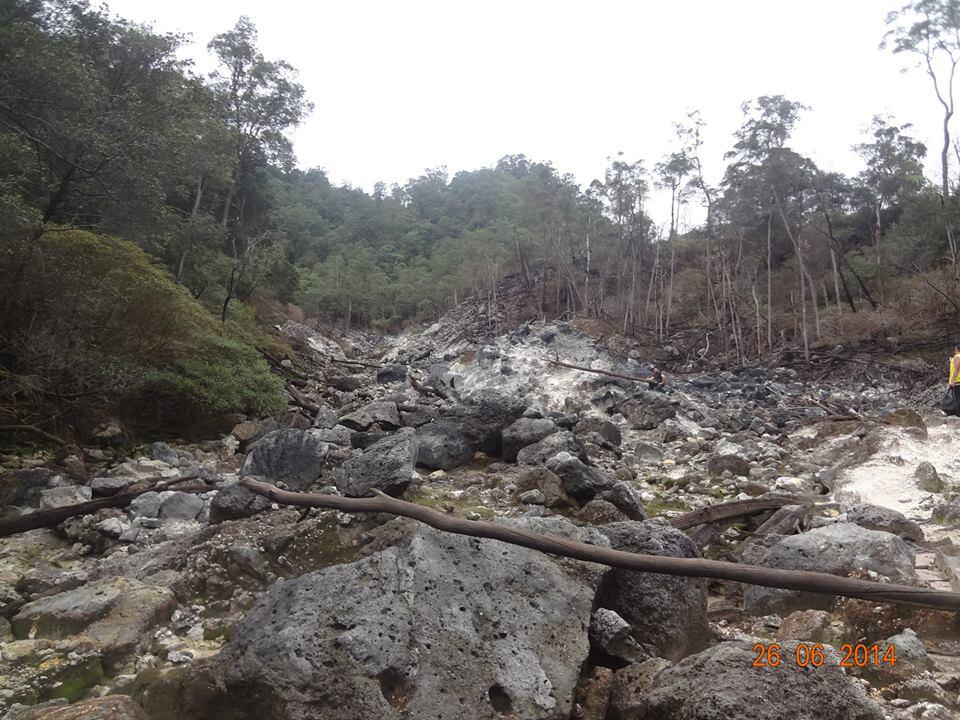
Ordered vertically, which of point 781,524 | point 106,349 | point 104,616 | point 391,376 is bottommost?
point 781,524

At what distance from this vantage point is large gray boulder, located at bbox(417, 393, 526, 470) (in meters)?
8.36

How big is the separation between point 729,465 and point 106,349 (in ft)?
29.4

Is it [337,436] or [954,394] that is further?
[954,394]

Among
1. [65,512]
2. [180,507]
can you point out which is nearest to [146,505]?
[180,507]

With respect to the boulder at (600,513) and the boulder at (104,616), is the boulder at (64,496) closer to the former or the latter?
the boulder at (104,616)

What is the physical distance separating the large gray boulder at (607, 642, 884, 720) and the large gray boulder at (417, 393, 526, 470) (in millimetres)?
6043

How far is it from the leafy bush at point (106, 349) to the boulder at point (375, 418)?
2.25 metres

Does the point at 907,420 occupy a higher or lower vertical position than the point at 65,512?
higher

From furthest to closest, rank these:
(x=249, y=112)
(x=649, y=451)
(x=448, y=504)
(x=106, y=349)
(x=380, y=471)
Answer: (x=249, y=112), (x=649, y=451), (x=106, y=349), (x=448, y=504), (x=380, y=471)

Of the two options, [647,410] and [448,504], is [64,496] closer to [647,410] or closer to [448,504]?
[448,504]

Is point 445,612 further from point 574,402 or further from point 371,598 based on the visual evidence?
point 574,402

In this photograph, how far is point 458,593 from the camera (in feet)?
9.62

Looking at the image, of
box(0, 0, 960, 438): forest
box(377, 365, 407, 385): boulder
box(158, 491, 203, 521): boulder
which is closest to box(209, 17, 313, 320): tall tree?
box(0, 0, 960, 438): forest

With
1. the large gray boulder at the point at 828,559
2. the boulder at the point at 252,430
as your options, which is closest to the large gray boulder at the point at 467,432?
the boulder at the point at 252,430
